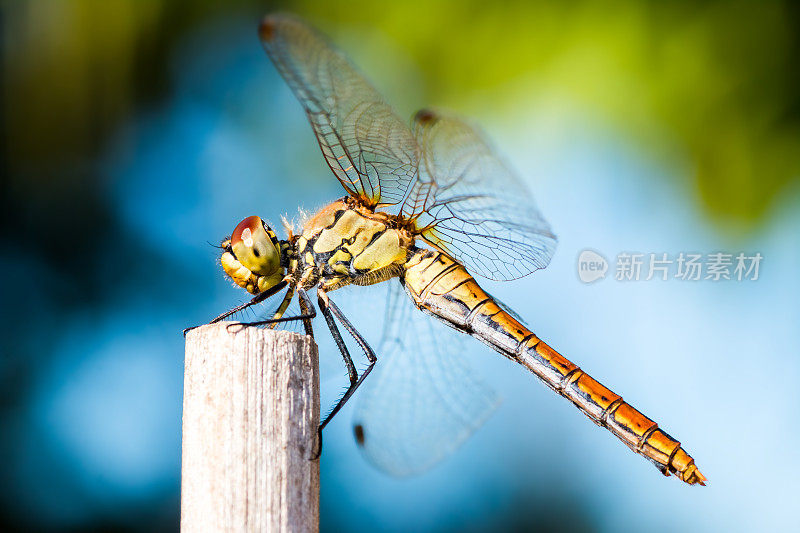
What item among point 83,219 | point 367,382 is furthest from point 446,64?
point 367,382

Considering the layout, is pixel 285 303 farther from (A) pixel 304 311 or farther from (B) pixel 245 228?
(B) pixel 245 228

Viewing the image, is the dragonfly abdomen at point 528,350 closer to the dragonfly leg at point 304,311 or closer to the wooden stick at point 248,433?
the dragonfly leg at point 304,311

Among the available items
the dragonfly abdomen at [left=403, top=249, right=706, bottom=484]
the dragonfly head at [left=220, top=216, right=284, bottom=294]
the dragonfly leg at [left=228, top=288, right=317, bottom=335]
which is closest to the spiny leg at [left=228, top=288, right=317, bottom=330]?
the dragonfly leg at [left=228, top=288, right=317, bottom=335]

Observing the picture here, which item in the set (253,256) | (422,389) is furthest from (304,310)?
(422,389)

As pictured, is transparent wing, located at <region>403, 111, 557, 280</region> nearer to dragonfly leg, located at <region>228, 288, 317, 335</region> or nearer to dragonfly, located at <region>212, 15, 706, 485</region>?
dragonfly, located at <region>212, 15, 706, 485</region>

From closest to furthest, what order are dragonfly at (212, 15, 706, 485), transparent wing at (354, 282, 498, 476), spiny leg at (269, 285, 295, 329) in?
dragonfly at (212, 15, 706, 485), spiny leg at (269, 285, 295, 329), transparent wing at (354, 282, 498, 476)

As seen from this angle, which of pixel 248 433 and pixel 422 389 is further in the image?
pixel 422 389
